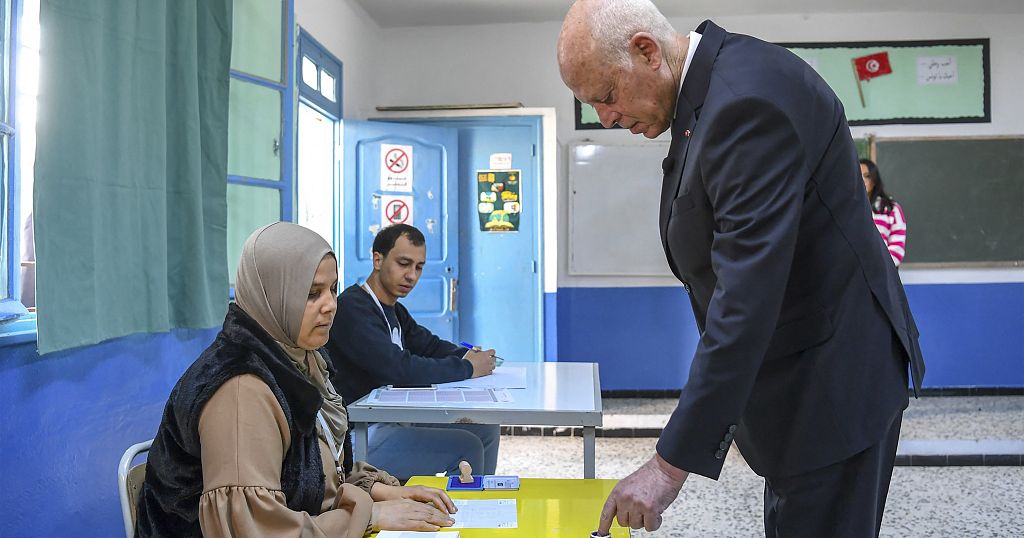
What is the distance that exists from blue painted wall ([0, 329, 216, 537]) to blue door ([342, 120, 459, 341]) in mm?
2660

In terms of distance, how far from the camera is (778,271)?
99 cm

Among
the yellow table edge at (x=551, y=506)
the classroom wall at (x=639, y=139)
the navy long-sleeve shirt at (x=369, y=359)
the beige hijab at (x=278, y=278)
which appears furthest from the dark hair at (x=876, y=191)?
the beige hijab at (x=278, y=278)

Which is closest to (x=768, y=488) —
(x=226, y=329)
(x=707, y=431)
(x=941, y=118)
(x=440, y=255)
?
(x=707, y=431)

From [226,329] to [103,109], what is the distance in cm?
95

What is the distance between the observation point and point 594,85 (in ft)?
3.76

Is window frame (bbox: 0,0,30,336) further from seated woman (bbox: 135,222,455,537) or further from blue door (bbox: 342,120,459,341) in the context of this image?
blue door (bbox: 342,120,459,341)

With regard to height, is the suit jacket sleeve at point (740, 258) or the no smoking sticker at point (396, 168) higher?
the no smoking sticker at point (396, 168)

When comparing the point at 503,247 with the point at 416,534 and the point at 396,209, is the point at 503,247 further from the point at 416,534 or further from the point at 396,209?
the point at 416,534

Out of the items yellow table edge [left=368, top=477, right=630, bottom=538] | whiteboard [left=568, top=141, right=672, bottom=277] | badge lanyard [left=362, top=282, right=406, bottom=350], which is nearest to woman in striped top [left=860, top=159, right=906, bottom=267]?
whiteboard [left=568, top=141, right=672, bottom=277]

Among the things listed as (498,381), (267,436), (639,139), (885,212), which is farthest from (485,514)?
(639,139)

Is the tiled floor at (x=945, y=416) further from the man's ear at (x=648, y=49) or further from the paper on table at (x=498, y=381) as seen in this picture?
the man's ear at (x=648, y=49)

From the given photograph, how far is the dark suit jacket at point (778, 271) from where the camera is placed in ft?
3.27

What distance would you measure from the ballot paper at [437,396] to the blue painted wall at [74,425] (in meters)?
0.63

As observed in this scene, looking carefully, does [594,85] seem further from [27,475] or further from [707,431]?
[27,475]
